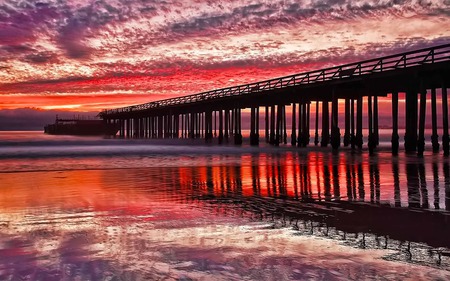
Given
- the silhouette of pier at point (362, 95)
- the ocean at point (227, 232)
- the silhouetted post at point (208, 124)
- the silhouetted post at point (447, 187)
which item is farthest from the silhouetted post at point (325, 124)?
the ocean at point (227, 232)

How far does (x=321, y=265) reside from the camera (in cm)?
518

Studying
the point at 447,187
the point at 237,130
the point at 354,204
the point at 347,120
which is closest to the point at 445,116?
the point at 347,120

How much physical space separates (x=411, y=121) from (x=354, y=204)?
22.0 metres

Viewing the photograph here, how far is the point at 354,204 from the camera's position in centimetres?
964

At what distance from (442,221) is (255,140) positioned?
39.2 m

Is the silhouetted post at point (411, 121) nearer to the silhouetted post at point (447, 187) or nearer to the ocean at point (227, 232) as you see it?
the silhouetted post at point (447, 187)

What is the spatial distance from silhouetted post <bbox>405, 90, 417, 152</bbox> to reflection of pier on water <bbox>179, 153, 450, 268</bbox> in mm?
13291

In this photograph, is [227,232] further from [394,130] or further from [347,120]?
[347,120]

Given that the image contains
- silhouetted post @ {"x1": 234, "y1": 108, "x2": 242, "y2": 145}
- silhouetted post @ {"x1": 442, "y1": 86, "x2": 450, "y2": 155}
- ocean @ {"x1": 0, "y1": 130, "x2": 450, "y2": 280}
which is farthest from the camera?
silhouetted post @ {"x1": 234, "y1": 108, "x2": 242, "y2": 145}

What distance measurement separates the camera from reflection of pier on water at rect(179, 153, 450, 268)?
6.34 m

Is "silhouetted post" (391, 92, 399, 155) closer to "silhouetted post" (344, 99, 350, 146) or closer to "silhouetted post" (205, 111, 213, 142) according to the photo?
"silhouetted post" (344, 99, 350, 146)

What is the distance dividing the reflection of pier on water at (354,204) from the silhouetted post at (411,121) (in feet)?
43.6

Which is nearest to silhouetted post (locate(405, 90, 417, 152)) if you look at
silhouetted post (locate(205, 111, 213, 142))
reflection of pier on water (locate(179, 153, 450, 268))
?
reflection of pier on water (locate(179, 153, 450, 268))

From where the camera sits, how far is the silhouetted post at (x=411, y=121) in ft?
97.3
